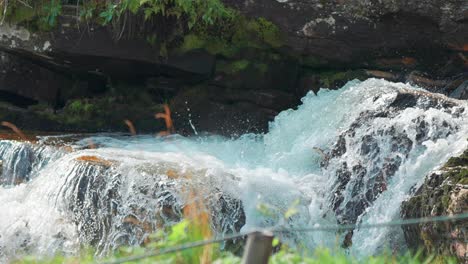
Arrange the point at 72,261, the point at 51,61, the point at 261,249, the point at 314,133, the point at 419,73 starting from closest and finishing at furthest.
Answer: the point at 261,249 < the point at 72,261 < the point at 314,133 < the point at 419,73 < the point at 51,61

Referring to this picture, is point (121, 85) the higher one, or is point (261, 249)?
point (261, 249)

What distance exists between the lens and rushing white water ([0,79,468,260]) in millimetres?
7656

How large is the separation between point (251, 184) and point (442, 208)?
214 centimetres

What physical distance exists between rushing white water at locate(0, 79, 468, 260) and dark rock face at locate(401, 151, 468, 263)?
1.10 feet

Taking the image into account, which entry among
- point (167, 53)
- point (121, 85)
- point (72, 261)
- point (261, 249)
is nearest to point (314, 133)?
point (167, 53)

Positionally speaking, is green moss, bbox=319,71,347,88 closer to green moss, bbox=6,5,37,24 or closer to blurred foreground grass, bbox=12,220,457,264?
green moss, bbox=6,5,37,24

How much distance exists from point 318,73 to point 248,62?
917 millimetres

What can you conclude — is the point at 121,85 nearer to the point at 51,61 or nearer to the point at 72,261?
the point at 51,61

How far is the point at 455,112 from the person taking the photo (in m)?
8.29

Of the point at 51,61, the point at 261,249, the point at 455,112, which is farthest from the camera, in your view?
the point at 51,61

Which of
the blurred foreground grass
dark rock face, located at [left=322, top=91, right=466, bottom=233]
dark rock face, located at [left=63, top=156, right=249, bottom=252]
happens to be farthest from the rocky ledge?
the blurred foreground grass

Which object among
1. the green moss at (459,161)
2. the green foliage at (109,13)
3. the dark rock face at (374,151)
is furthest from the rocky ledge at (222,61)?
the green moss at (459,161)

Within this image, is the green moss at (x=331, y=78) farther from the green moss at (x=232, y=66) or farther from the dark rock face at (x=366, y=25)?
the green moss at (x=232, y=66)

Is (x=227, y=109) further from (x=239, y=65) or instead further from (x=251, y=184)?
(x=251, y=184)
